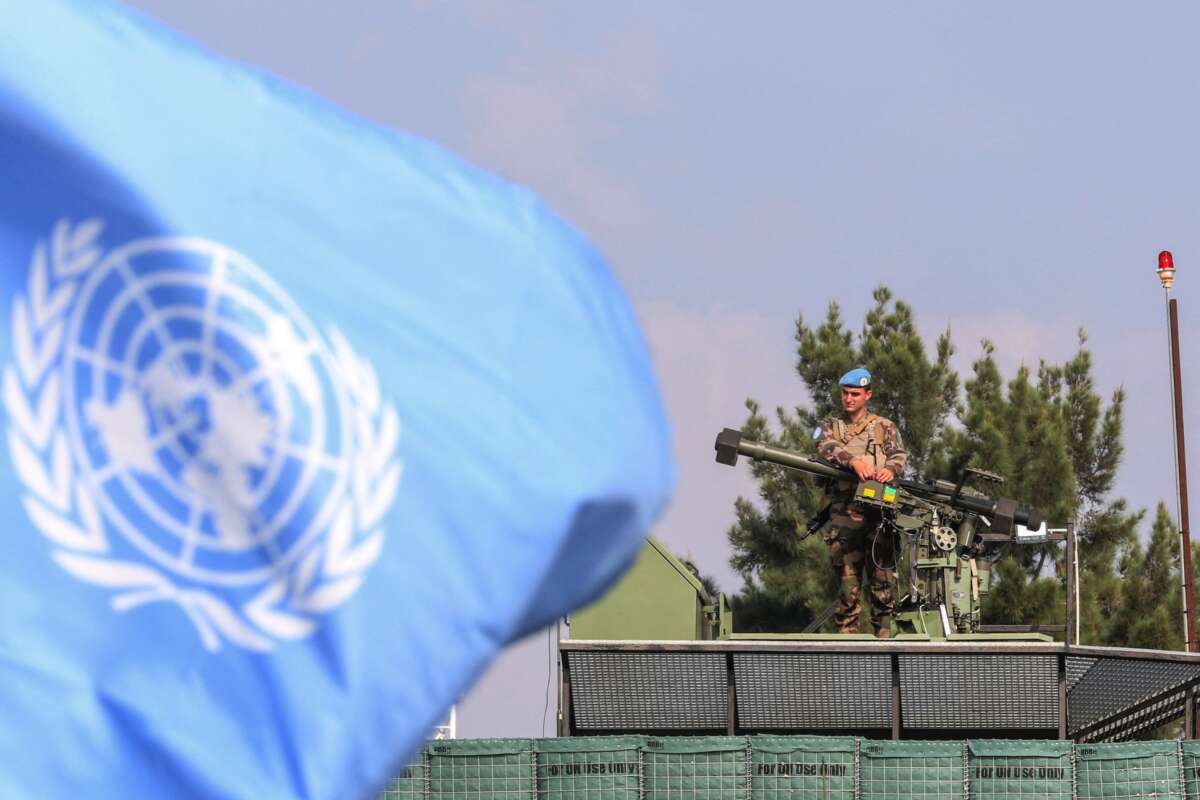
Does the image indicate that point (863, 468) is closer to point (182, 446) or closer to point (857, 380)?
point (857, 380)

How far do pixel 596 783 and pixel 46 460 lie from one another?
8385 millimetres

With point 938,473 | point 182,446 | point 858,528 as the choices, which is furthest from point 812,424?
point 182,446

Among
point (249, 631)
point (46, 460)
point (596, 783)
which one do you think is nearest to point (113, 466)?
point (46, 460)

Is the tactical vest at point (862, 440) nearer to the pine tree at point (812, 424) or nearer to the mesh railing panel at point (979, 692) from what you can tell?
the mesh railing panel at point (979, 692)

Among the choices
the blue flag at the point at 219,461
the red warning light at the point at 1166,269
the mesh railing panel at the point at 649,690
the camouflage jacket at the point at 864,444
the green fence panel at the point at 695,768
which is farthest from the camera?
the red warning light at the point at 1166,269

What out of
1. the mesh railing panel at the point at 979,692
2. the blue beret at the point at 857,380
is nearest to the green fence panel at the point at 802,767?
the mesh railing panel at the point at 979,692

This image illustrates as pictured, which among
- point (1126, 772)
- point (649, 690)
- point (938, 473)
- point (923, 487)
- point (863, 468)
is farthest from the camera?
point (938, 473)

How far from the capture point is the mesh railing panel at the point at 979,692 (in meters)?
12.2

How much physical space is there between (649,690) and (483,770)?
3.45 feet

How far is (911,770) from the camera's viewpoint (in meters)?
11.9

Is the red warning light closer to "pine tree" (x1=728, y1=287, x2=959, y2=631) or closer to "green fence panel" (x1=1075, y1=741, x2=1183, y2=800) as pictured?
"pine tree" (x1=728, y1=287, x2=959, y2=631)

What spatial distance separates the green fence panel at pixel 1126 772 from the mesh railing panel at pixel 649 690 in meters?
2.01

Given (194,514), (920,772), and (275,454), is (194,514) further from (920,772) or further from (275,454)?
(920,772)

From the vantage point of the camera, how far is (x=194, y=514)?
400 cm
